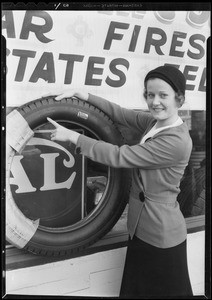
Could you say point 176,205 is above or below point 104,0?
below

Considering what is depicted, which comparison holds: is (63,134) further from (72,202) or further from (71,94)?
(72,202)

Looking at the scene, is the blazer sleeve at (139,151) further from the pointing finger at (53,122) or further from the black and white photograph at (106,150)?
the pointing finger at (53,122)

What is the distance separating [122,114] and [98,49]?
0.41 metres

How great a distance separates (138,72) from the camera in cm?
229

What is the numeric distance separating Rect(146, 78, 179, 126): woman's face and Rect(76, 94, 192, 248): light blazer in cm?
8

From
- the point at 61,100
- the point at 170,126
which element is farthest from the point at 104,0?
the point at 170,126

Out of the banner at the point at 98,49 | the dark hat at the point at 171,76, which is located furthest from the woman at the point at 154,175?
the banner at the point at 98,49

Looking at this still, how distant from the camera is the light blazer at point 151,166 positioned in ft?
6.89

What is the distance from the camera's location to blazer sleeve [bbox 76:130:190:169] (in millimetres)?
2092

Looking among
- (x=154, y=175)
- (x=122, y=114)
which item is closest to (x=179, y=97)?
(x=122, y=114)

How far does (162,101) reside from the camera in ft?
7.04

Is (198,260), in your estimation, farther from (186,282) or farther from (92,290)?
(92,290)

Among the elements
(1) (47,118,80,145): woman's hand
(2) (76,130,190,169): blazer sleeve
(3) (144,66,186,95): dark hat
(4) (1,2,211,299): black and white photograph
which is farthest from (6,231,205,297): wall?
(3) (144,66,186,95): dark hat

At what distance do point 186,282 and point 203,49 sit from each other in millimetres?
1402
